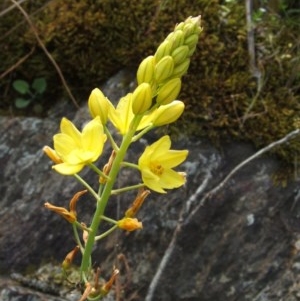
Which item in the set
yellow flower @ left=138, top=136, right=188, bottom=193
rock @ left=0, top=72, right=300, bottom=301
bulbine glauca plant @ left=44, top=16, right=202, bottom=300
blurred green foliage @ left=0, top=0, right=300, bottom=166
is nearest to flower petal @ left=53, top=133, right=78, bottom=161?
bulbine glauca plant @ left=44, top=16, right=202, bottom=300

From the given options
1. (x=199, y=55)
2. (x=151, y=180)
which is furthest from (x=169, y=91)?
(x=199, y=55)

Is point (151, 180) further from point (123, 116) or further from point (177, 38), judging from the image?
point (177, 38)

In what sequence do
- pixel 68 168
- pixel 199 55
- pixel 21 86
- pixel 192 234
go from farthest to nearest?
pixel 21 86, pixel 199 55, pixel 192 234, pixel 68 168

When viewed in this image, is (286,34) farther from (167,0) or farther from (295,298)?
(295,298)

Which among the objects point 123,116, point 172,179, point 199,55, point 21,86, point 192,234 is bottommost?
point 192,234

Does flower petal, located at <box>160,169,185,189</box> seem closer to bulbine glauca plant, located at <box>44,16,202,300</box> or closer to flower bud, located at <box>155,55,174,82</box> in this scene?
bulbine glauca plant, located at <box>44,16,202,300</box>

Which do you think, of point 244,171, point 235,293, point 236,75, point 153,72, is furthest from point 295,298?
point 153,72
